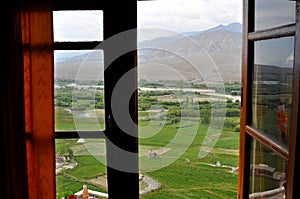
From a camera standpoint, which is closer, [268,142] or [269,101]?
[268,142]

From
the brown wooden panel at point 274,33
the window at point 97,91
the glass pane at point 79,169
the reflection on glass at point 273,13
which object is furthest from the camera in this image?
the glass pane at point 79,169

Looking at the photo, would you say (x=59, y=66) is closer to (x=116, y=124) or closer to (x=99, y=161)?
(x=116, y=124)

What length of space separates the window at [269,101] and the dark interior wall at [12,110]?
1182 millimetres

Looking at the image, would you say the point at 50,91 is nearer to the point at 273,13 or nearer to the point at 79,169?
the point at 79,169

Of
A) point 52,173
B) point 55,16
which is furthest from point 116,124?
point 55,16

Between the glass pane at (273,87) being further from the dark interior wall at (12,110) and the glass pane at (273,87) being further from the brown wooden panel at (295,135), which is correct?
the dark interior wall at (12,110)

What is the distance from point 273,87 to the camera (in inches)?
→ 58.8

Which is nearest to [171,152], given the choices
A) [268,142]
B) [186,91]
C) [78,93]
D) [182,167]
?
[182,167]

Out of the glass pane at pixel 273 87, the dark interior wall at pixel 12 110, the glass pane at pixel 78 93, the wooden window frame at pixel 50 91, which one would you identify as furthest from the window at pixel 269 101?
the dark interior wall at pixel 12 110

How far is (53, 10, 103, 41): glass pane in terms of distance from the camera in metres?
1.91

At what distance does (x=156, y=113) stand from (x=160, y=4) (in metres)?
0.67

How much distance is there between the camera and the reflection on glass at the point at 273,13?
1275 mm

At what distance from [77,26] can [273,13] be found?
109 cm

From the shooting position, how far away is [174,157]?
6.95 ft
